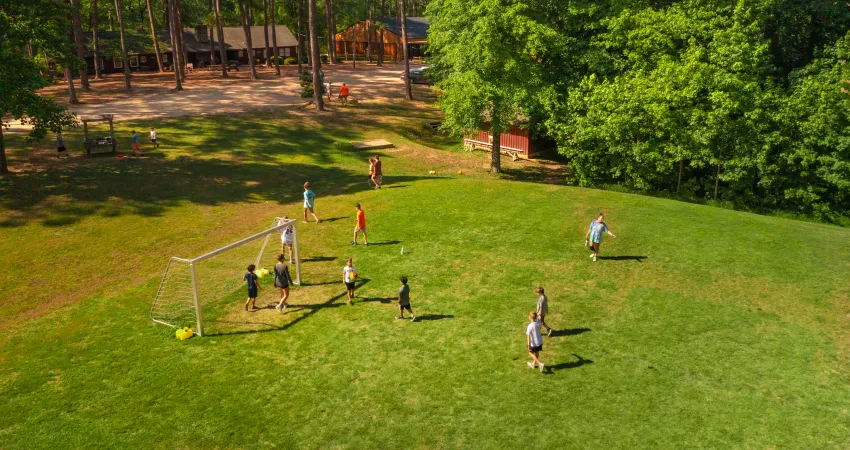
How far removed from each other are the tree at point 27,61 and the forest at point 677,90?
72.6 feet

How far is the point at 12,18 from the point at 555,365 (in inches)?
1227

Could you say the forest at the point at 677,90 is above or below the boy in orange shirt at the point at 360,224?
above

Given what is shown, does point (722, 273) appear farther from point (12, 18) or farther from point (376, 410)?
point (12, 18)

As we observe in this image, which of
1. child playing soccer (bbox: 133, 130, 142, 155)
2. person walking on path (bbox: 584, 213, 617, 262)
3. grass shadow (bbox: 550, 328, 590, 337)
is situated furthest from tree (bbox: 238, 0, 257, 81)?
grass shadow (bbox: 550, 328, 590, 337)

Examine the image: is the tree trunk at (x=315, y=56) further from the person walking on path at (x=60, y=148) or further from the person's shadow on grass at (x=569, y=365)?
the person's shadow on grass at (x=569, y=365)

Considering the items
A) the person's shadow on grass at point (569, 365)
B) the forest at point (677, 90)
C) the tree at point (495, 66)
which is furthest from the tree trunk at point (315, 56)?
the person's shadow on grass at point (569, 365)

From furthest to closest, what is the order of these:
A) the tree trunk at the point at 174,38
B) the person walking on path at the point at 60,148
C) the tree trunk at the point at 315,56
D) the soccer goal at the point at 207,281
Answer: the tree trunk at the point at 174,38
the tree trunk at the point at 315,56
the person walking on path at the point at 60,148
the soccer goal at the point at 207,281

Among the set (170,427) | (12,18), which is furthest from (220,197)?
(170,427)

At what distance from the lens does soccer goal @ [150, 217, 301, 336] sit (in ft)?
58.3

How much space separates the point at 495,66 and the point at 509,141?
403 inches

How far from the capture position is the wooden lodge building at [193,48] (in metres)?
68.7

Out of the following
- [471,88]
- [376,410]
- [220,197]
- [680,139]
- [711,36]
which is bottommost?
[376,410]

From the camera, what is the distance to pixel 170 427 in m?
13.4

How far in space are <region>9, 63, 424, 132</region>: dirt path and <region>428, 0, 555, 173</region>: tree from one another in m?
20.7
